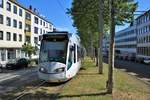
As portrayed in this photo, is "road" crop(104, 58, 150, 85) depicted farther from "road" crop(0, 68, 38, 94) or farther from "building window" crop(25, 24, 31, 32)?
"building window" crop(25, 24, 31, 32)

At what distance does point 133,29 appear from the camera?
10762cm

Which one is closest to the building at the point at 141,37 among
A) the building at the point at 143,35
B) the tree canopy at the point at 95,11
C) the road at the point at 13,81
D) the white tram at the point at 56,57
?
the building at the point at 143,35

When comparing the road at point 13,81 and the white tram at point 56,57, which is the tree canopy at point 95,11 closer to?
the white tram at point 56,57

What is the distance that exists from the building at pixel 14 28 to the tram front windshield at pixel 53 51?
93.8 ft

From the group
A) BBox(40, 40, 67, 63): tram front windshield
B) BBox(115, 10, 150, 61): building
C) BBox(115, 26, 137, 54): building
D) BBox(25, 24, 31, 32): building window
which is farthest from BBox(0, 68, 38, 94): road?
BBox(115, 26, 137, 54): building

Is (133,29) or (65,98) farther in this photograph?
(133,29)

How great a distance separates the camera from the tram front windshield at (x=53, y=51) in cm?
1900

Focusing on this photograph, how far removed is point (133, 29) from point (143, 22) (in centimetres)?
1909

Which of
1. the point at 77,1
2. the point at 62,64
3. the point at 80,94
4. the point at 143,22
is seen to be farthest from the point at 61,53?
the point at 143,22

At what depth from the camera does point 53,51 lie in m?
19.2

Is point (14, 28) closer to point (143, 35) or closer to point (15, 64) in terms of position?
point (15, 64)

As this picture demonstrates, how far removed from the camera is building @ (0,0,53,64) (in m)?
54.4

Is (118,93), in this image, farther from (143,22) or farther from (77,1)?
(143,22)

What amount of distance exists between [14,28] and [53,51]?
43.1 meters
